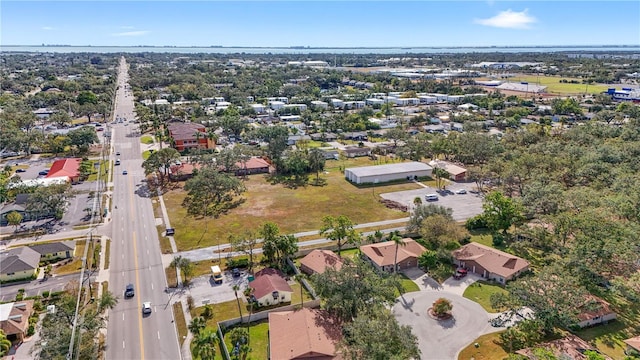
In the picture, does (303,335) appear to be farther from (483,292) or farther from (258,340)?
(483,292)

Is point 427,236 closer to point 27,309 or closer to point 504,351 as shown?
point 504,351

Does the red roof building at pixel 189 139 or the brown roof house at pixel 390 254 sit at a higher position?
the red roof building at pixel 189 139

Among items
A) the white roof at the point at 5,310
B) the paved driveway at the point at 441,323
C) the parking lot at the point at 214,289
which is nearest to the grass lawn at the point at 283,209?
the parking lot at the point at 214,289

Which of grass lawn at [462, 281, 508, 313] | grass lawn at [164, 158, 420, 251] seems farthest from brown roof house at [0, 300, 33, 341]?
grass lawn at [462, 281, 508, 313]

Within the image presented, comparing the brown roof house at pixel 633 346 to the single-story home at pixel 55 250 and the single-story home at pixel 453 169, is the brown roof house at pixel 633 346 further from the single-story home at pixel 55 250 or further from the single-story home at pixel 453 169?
the single-story home at pixel 55 250

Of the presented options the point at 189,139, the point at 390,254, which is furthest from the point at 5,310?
the point at 189,139
